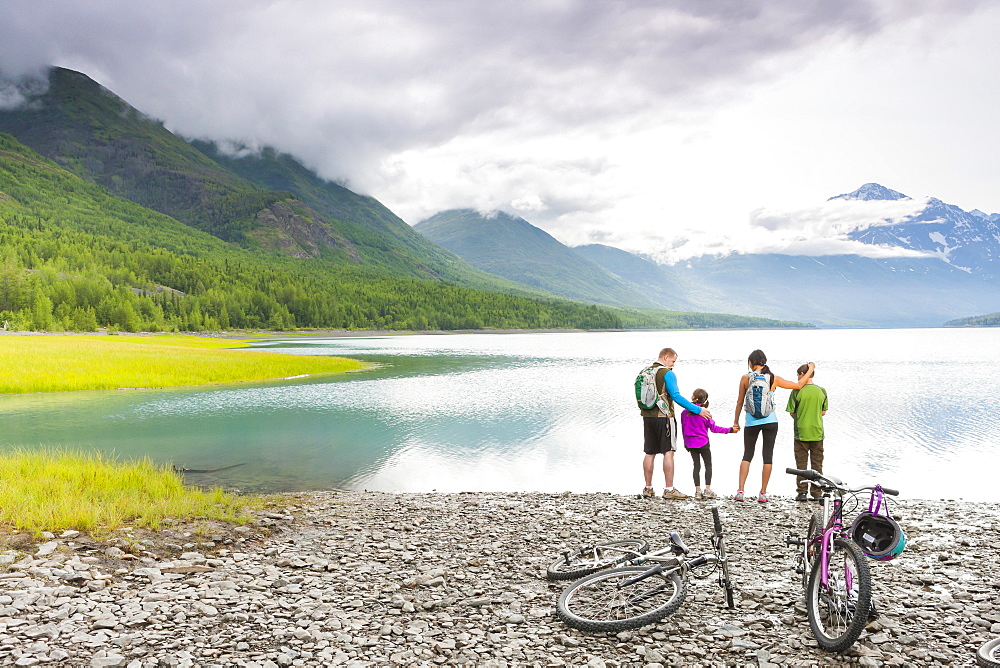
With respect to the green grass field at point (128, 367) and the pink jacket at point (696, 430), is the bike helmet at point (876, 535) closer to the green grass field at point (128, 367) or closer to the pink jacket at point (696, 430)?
the pink jacket at point (696, 430)

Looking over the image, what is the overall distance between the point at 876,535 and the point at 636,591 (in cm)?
335

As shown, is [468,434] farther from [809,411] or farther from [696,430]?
[809,411]

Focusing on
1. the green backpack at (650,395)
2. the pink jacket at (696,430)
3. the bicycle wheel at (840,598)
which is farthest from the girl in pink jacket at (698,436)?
the bicycle wheel at (840,598)

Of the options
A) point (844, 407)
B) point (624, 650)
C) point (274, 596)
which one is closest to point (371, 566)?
point (274, 596)

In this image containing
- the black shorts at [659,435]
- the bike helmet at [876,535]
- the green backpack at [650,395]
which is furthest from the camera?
the black shorts at [659,435]

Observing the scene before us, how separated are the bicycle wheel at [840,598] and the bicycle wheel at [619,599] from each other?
1.68m

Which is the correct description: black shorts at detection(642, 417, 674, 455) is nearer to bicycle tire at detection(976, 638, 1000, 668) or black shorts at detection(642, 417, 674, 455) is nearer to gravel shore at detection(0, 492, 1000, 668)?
gravel shore at detection(0, 492, 1000, 668)

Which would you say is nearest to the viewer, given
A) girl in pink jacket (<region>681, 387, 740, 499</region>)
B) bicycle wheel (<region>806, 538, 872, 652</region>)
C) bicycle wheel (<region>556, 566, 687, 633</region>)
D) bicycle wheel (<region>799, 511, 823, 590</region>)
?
bicycle wheel (<region>806, 538, 872, 652</region>)

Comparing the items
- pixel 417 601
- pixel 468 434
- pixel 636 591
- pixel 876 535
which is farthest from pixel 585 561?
pixel 468 434

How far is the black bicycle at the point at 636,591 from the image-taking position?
748 cm

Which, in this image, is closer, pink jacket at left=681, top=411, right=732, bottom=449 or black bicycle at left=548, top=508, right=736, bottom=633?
black bicycle at left=548, top=508, right=736, bottom=633

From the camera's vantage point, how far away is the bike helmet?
23.7 ft

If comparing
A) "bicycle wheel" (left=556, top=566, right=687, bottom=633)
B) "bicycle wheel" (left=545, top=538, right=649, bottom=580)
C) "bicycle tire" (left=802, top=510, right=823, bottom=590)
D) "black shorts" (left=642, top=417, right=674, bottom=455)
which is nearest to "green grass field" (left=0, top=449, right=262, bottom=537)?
"bicycle wheel" (left=545, top=538, right=649, bottom=580)

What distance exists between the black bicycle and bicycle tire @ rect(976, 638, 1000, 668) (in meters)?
2.76
